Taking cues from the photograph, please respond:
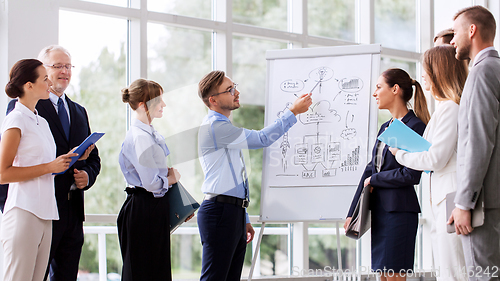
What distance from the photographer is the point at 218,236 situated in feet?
7.63

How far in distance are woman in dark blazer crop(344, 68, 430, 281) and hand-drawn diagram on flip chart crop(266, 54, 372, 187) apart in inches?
16.5

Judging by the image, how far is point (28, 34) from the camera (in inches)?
115

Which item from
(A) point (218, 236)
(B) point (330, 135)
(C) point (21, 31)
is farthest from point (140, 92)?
(B) point (330, 135)

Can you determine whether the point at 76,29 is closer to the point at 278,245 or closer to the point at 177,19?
the point at 177,19

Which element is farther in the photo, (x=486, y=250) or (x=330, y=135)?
(x=330, y=135)

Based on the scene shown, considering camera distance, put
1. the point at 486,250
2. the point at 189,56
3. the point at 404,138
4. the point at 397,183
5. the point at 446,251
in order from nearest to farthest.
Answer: the point at 486,250 < the point at 446,251 < the point at 404,138 < the point at 397,183 < the point at 189,56

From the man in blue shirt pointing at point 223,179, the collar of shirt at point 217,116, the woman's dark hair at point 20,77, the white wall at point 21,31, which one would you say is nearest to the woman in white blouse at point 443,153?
the man in blue shirt pointing at point 223,179

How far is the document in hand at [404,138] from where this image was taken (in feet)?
6.93

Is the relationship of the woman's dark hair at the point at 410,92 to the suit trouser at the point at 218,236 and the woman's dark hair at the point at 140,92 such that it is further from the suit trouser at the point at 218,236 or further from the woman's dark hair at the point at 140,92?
the woman's dark hair at the point at 140,92

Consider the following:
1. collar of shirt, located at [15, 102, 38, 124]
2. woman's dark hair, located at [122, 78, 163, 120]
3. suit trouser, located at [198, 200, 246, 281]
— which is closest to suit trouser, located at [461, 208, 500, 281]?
suit trouser, located at [198, 200, 246, 281]

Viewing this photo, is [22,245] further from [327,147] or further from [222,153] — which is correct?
[327,147]

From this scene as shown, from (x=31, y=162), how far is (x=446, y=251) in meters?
1.88

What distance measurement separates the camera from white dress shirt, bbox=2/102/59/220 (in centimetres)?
200

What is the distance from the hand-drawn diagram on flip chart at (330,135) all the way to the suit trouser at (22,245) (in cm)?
146
